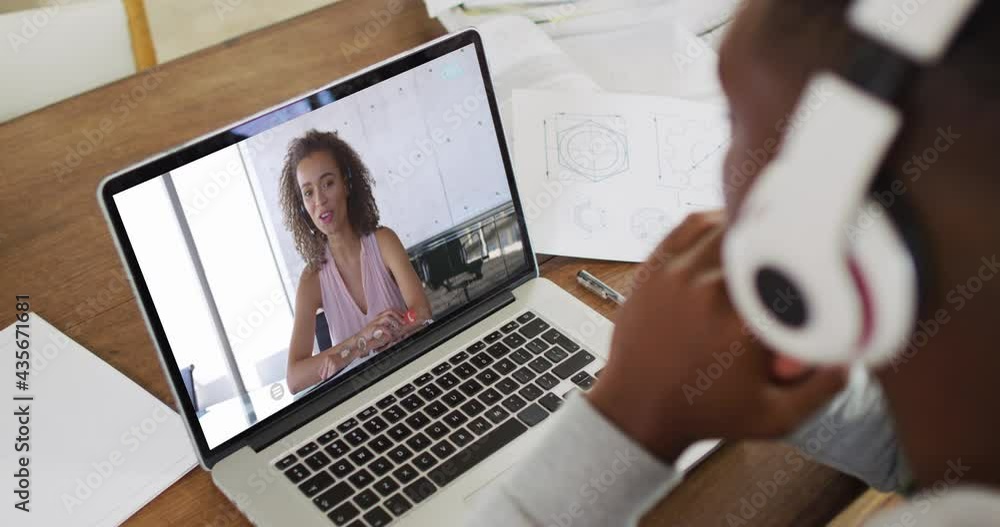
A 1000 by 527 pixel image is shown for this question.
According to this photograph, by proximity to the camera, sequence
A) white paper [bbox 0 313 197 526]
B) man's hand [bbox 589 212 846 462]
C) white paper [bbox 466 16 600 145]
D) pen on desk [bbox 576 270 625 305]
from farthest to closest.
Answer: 1. white paper [bbox 466 16 600 145]
2. pen on desk [bbox 576 270 625 305]
3. white paper [bbox 0 313 197 526]
4. man's hand [bbox 589 212 846 462]

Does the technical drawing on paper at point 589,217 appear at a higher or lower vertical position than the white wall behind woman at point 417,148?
lower

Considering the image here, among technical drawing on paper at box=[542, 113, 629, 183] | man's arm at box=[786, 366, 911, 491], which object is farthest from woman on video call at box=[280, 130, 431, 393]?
man's arm at box=[786, 366, 911, 491]

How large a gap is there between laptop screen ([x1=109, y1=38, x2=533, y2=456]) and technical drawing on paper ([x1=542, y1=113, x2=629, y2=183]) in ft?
0.41

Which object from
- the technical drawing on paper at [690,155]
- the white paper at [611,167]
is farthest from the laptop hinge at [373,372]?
the technical drawing on paper at [690,155]

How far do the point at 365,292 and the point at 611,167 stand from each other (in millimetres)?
308

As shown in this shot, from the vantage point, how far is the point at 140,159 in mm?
973

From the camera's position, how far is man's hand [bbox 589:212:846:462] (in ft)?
1.29

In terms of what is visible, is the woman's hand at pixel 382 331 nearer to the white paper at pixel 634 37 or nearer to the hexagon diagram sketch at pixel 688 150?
the hexagon diagram sketch at pixel 688 150

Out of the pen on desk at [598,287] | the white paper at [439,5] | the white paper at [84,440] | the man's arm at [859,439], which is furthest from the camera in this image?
the white paper at [439,5]

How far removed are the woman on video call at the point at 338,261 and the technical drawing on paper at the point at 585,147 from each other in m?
0.24

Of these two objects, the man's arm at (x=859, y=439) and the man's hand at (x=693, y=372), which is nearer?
the man's hand at (x=693, y=372)

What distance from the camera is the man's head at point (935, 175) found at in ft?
0.96

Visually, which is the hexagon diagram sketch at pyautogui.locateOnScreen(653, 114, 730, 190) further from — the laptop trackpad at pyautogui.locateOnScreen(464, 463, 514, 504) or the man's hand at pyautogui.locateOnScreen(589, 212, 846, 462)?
the man's hand at pyautogui.locateOnScreen(589, 212, 846, 462)

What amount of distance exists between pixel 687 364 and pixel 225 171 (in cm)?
42
